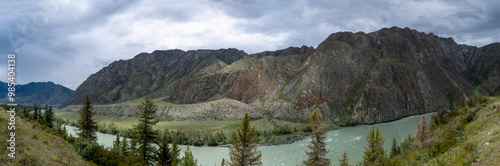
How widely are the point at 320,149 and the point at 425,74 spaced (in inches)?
8115

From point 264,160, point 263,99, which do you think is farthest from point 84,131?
point 263,99

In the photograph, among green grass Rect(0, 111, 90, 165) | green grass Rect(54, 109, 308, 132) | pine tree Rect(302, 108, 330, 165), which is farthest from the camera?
Answer: green grass Rect(54, 109, 308, 132)


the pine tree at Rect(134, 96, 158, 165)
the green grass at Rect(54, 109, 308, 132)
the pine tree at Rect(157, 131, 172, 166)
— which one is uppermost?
the pine tree at Rect(134, 96, 158, 165)

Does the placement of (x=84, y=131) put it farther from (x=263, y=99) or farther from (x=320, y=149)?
(x=263, y=99)

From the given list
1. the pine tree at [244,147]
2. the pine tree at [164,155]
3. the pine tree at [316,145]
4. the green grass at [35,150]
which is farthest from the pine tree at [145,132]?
the pine tree at [316,145]

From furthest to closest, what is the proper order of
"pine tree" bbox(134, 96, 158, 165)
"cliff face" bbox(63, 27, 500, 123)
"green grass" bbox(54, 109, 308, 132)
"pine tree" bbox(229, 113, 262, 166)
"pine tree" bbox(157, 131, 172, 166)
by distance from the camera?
"cliff face" bbox(63, 27, 500, 123) → "green grass" bbox(54, 109, 308, 132) → "pine tree" bbox(157, 131, 172, 166) → "pine tree" bbox(229, 113, 262, 166) → "pine tree" bbox(134, 96, 158, 165)

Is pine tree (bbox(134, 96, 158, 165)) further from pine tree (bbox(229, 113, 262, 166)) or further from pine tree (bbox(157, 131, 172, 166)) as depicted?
pine tree (bbox(229, 113, 262, 166))

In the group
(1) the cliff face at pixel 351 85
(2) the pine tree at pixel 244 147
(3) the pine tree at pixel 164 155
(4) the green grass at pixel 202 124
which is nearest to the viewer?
(2) the pine tree at pixel 244 147

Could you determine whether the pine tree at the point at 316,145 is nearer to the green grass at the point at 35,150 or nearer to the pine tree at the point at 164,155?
the pine tree at the point at 164,155

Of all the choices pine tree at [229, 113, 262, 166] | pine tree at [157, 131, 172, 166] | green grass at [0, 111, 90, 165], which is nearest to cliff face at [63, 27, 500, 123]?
pine tree at [157, 131, 172, 166]

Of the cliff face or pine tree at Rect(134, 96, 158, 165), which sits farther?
the cliff face

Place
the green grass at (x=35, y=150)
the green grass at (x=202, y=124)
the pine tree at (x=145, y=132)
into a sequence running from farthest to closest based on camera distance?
the green grass at (x=202, y=124), the pine tree at (x=145, y=132), the green grass at (x=35, y=150)

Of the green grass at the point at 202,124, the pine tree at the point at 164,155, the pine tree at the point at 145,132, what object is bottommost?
the green grass at the point at 202,124

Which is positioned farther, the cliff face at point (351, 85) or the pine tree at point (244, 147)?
the cliff face at point (351, 85)
